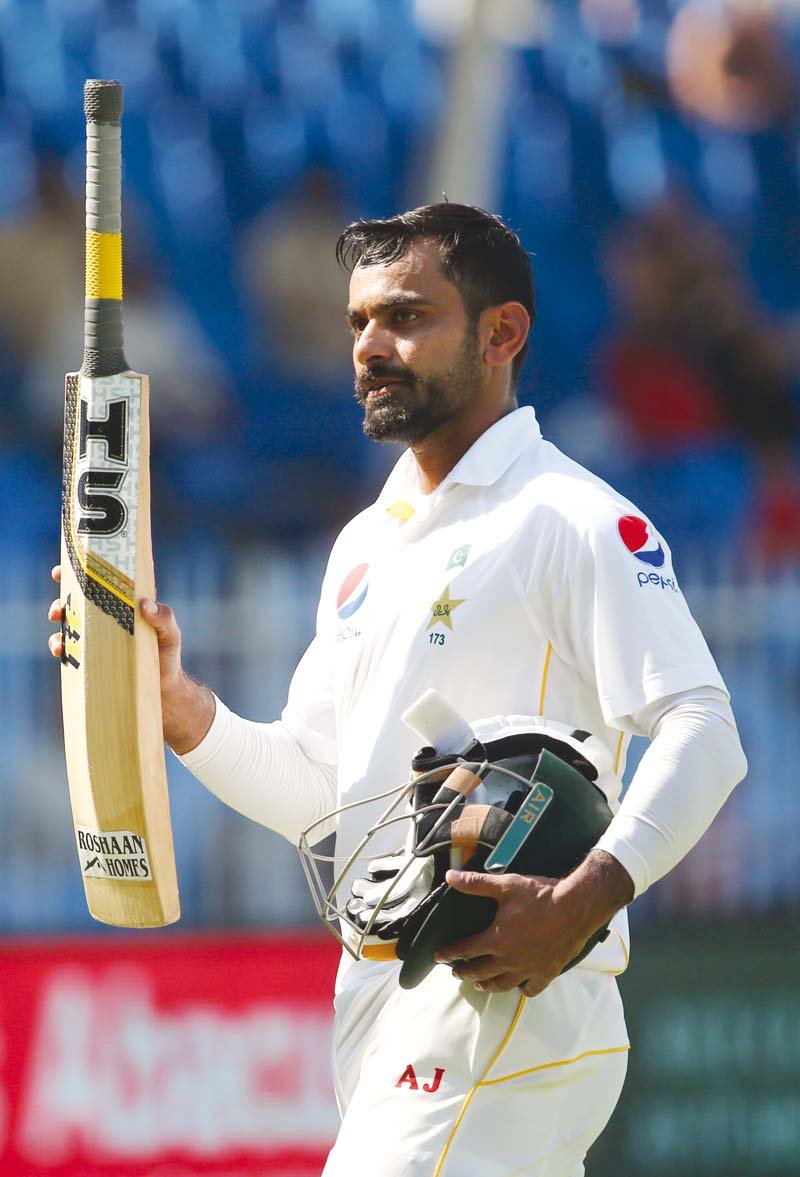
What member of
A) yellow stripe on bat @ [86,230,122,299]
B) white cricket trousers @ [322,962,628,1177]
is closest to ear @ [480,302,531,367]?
yellow stripe on bat @ [86,230,122,299]

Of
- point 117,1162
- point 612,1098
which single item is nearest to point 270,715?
point 117,1162

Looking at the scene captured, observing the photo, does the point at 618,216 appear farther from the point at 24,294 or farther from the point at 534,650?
the point at 534,650

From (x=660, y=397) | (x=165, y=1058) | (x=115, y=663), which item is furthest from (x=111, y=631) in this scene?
(x=660, y=397)

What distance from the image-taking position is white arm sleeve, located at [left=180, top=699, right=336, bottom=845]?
2.88m

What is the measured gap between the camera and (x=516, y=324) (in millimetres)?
2787

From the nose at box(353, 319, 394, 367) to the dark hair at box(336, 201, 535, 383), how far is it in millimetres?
106

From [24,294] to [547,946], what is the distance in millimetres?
5295

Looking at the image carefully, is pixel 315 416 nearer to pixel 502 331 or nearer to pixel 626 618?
pixel 502 331

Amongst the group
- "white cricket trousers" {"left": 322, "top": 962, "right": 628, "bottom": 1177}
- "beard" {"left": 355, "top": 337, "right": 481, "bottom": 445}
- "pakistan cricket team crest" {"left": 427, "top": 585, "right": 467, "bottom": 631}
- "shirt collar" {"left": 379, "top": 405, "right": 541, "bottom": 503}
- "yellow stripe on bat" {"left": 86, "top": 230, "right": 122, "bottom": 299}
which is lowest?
"white cricket trousers" {"left": 322, "top": 962, "right": 628, "bottom": 1177}

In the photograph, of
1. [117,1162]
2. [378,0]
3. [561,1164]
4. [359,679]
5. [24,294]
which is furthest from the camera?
[378,0]

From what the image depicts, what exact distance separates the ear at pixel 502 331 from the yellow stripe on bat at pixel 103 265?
1.83ft

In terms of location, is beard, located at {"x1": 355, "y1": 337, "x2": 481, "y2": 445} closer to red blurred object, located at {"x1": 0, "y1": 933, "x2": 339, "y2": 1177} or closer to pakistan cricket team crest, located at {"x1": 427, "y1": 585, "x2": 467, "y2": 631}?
pakistan cricket team crest, located at {"x1": 427, "y1": 585, "x2": 467, "y2": 631}

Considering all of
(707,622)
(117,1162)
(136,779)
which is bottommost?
(117,1162)

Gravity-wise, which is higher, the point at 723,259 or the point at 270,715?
the point at 723,259
